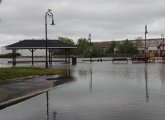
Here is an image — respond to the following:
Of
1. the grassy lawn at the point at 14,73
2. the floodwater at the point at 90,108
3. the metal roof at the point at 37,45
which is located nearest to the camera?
the floodwater at the point at 90,108

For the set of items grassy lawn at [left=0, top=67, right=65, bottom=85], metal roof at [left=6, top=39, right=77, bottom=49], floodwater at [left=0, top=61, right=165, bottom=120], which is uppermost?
metal roof at [left=6, top=39, right=77, bottom=49]

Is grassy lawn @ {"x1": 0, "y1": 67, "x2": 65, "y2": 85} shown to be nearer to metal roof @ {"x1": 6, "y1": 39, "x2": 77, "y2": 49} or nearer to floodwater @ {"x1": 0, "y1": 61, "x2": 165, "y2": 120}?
floodwater @ {"x1": 0, "y1": 61, "x2": 165, "y2": 120}

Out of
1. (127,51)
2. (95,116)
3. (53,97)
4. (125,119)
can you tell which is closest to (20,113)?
(95,116)

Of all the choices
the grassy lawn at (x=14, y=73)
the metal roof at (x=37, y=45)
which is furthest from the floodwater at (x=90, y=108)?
the metal roof at (x=37, y=45)

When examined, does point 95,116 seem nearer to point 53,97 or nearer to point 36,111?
point 36,111

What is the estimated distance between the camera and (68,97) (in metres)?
16.1

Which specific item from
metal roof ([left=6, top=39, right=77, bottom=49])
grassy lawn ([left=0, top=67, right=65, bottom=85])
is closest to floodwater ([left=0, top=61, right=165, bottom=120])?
grassy lawn ([left=0, top=67, right=65, bottom=85])

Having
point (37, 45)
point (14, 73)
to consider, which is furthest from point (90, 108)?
point (37, 45)

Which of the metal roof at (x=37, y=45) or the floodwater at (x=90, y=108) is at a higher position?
the metal roof at (x=37, y=45)

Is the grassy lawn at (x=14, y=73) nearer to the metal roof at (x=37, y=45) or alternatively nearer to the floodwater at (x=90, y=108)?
the floodwater at (x=90, y=108)

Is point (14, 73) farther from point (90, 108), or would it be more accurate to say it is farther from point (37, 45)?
point (37, 45)

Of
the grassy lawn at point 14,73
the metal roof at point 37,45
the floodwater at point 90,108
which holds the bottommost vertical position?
the floodwater at point 90,108

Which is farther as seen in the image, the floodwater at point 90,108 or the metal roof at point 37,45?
the metal roof at point 37,45

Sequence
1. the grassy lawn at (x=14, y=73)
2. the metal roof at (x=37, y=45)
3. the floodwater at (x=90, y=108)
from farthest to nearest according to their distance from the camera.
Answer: the metal roof at (x=37, y=45), the grassy lawn at (x=14, y=73), the floodwater at (x=90, y=108)
